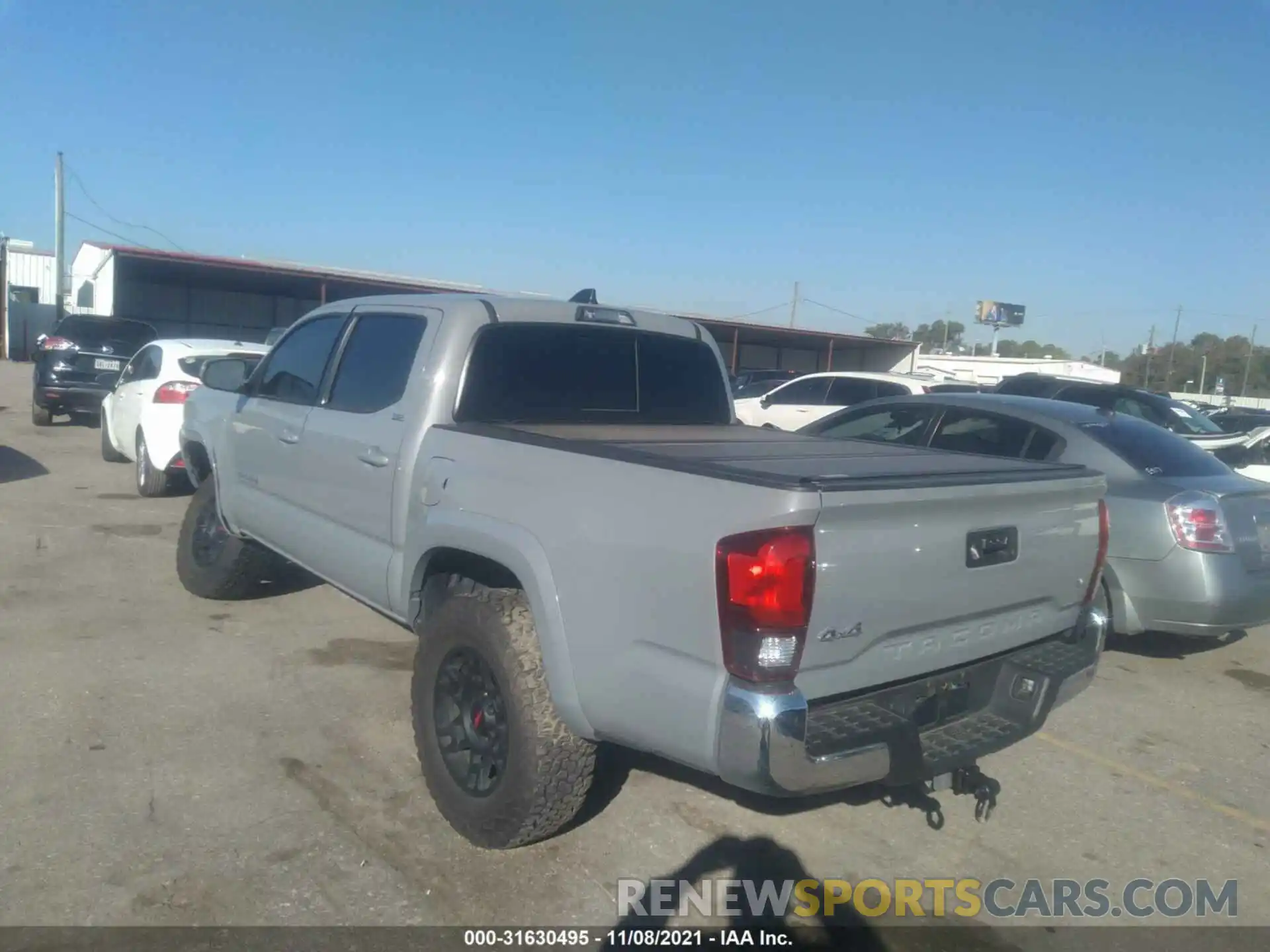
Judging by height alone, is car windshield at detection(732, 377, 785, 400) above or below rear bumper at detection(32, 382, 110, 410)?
above

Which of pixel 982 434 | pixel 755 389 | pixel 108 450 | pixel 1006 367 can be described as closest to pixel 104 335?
pixel 108 450

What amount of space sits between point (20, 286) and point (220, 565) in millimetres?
42927

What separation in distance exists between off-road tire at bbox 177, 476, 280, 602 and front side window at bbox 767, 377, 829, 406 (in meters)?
10.9

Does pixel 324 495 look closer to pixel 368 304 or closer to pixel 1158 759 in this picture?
pixel 368 304

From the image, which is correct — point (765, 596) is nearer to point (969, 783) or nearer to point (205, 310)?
point (969, 783)

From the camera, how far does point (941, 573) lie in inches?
119

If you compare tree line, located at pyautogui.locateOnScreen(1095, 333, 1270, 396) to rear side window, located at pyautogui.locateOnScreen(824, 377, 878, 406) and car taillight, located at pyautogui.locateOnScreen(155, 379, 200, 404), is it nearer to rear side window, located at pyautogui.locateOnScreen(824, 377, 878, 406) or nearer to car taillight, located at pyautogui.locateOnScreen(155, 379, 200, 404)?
rear side window, located at pyautogui.locateOnScreen(824, 377, 878, 406)

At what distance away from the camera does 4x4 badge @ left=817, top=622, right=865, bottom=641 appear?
2746 millimetres

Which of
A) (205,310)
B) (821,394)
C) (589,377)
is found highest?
(589,377)

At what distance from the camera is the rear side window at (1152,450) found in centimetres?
593

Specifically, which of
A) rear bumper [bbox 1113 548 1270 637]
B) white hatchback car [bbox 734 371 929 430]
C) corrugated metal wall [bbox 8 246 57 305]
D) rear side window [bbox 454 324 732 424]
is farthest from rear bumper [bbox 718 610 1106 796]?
corrugated metal wall [bbox 8 246 57 305]

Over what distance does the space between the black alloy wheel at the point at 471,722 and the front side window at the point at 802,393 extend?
12.7 meters

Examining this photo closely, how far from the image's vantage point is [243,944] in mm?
2979

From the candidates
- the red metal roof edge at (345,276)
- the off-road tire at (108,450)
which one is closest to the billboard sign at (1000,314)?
the red metal roof edge at (345,276)
